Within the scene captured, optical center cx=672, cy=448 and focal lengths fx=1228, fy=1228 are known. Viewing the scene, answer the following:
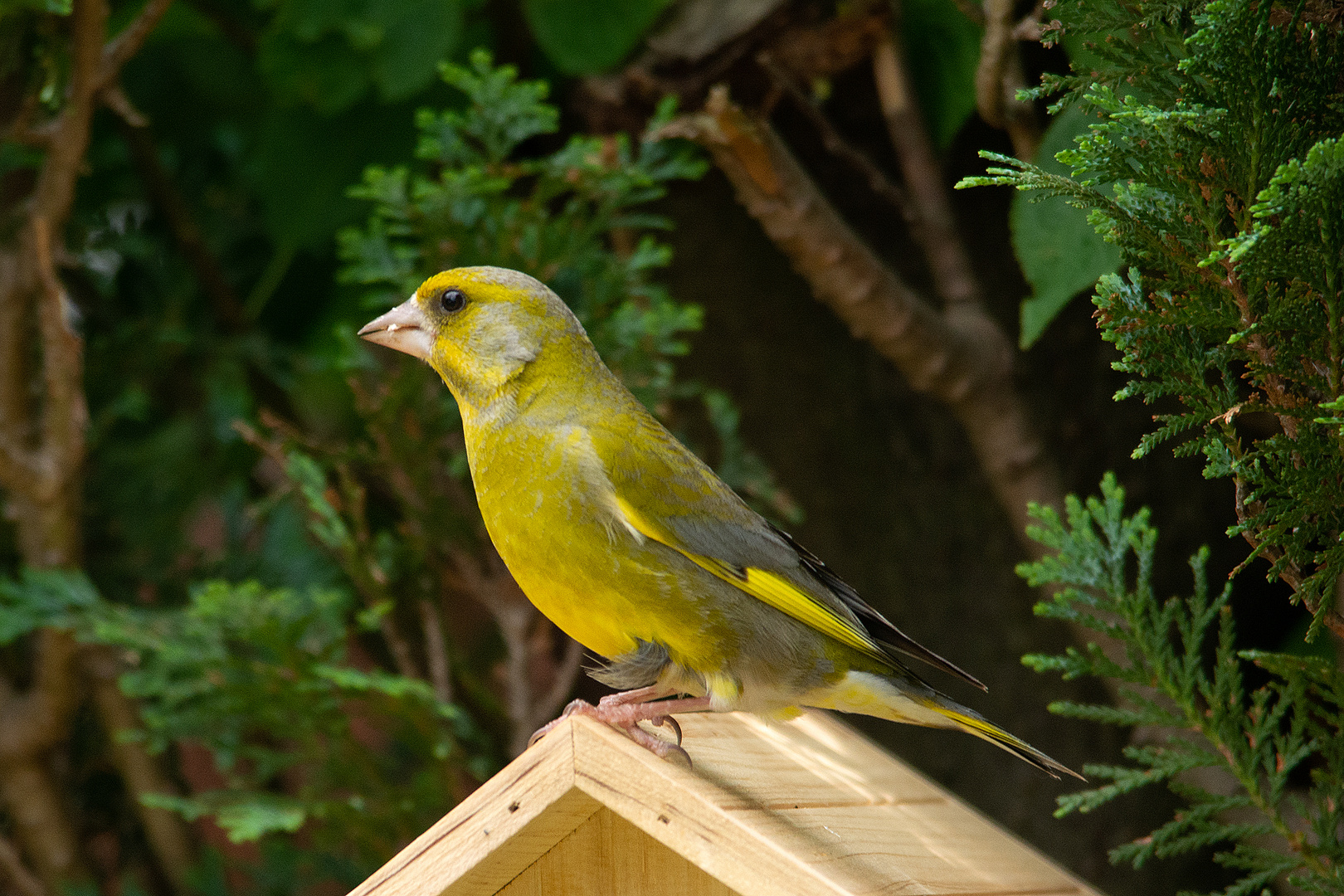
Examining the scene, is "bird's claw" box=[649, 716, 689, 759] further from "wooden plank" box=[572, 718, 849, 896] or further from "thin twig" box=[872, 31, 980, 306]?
"thin twig" box=[872, 31, 980, 306]

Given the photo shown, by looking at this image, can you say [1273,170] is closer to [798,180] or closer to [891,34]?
[798,180]

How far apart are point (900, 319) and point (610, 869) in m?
1.39

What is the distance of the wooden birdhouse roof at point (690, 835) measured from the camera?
1462mm

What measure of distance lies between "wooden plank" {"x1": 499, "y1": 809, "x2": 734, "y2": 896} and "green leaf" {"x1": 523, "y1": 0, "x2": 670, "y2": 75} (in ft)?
5.85

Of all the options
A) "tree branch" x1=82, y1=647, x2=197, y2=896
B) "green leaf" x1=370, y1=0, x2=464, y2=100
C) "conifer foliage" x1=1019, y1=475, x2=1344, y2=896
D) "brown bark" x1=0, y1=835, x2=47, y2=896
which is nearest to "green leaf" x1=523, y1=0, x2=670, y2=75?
"green leaf" x1=370, y1=0, x2=464, y2=100

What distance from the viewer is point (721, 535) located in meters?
1.82

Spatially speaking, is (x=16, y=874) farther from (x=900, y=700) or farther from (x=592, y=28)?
(x=592, y=28)

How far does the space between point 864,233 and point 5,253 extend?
6.93 feet

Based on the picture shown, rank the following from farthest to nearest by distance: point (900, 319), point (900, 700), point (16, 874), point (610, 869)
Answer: point (16, 874), point (900, 319), point (900, 700), point (610, 869)

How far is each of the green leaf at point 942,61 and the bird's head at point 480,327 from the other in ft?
3.97

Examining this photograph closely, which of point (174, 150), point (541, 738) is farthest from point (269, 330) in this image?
point (541, 738)

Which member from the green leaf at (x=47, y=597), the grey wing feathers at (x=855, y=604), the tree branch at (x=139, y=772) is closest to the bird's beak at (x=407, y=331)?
the grey wing feathers at (x=855, y=604)

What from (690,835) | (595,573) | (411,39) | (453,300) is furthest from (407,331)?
(411,39)

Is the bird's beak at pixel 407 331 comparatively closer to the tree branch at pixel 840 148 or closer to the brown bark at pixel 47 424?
the brown bark at pixel 47 424
